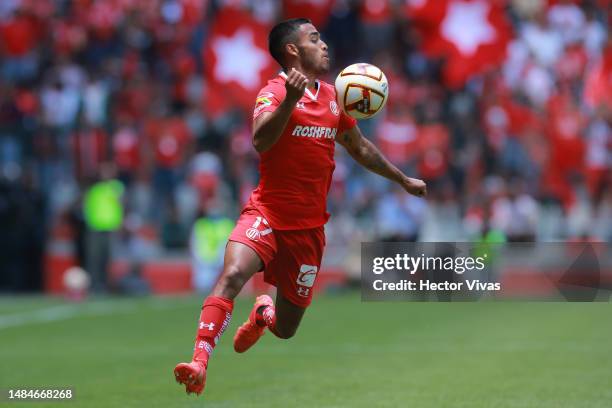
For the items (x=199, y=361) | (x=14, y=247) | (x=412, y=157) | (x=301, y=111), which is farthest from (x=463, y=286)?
(x=14, y=247)

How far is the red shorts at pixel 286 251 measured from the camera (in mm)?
8219

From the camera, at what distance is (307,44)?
836 centimetres

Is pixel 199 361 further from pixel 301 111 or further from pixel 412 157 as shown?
pixel 412 157

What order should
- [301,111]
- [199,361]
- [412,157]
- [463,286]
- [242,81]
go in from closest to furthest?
[199,361], [301,111], [463,286], [412,157], [242,81]

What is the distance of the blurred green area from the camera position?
9.02 meters

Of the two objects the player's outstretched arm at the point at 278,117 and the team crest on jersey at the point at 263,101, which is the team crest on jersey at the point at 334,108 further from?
the player's outstretched arm at the point at 278,117

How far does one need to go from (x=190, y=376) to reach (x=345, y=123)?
231 cm

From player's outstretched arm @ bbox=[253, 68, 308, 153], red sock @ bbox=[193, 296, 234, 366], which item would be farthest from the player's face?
red sock @ bbox=[193, 296, 234, 366]

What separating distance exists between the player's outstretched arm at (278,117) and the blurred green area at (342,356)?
6.38 ft

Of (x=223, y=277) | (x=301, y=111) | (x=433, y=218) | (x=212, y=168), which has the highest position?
(x=212, y=168)

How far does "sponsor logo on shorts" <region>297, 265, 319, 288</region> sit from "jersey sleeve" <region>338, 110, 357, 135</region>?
3.26 feet

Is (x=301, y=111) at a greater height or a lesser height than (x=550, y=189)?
lesser

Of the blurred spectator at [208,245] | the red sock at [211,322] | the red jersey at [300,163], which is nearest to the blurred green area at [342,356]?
the red sock at [211,322]

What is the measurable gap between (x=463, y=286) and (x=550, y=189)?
12562mm
